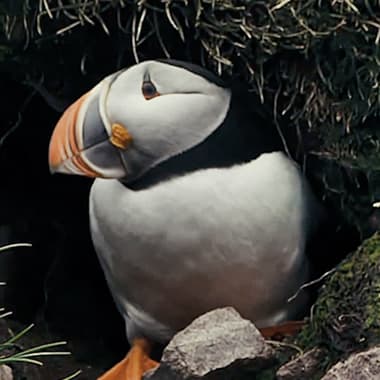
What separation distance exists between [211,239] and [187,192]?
75 mm

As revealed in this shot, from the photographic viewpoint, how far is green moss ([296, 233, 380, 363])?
1.65 m

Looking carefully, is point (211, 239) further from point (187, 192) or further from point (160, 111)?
point (160, 111)

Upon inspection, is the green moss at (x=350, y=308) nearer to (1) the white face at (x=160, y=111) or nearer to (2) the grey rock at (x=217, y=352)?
(2) the grey rock at (x=217, y=352)

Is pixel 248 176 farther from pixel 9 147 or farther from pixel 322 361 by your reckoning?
pixel 9 147

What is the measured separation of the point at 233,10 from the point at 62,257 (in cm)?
73

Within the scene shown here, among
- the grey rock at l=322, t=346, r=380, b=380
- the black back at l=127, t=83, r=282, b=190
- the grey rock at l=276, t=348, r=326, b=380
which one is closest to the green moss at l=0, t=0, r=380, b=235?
the black back at l=127, t=83, r=282, b=190

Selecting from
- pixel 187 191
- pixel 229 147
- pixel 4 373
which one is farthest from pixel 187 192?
pixel 4 373

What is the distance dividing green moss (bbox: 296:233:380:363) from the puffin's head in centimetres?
30

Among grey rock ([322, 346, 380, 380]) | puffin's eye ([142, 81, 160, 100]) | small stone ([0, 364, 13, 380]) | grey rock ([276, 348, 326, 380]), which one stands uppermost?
puffin's eye ([142, 81, 160, 100])

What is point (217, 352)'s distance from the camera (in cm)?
173

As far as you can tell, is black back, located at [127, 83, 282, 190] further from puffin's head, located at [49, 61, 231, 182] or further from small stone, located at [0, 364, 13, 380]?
small stone, located at [0, 364, 13, 380]

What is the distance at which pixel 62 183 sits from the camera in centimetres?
252

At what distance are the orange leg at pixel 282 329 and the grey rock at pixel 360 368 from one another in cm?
34

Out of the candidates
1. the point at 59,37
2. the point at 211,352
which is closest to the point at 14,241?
the point at 59,37
